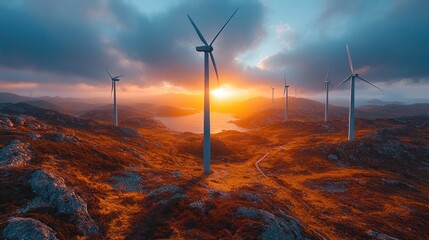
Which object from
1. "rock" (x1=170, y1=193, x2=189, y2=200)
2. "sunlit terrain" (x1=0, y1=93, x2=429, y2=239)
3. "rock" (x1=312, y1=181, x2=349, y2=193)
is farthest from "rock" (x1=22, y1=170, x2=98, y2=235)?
"rock" (x1=312, y1=181, x2=349, y2=193)

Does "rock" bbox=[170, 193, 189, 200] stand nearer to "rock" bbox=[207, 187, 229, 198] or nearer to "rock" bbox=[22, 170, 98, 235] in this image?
"rock" bbox=[207, 187, 229, 198]

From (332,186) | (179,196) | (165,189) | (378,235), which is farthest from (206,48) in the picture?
(332,186)

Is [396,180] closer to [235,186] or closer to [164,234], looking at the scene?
[235,186]

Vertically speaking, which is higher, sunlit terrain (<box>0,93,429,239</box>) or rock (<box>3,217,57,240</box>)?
rock (<box>3,217,57,240</box>)

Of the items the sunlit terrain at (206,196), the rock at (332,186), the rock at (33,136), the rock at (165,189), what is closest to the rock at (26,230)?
the sunlit terrain at (206,196)

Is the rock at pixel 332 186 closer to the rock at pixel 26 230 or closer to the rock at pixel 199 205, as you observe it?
the rock at pixel 199 205
